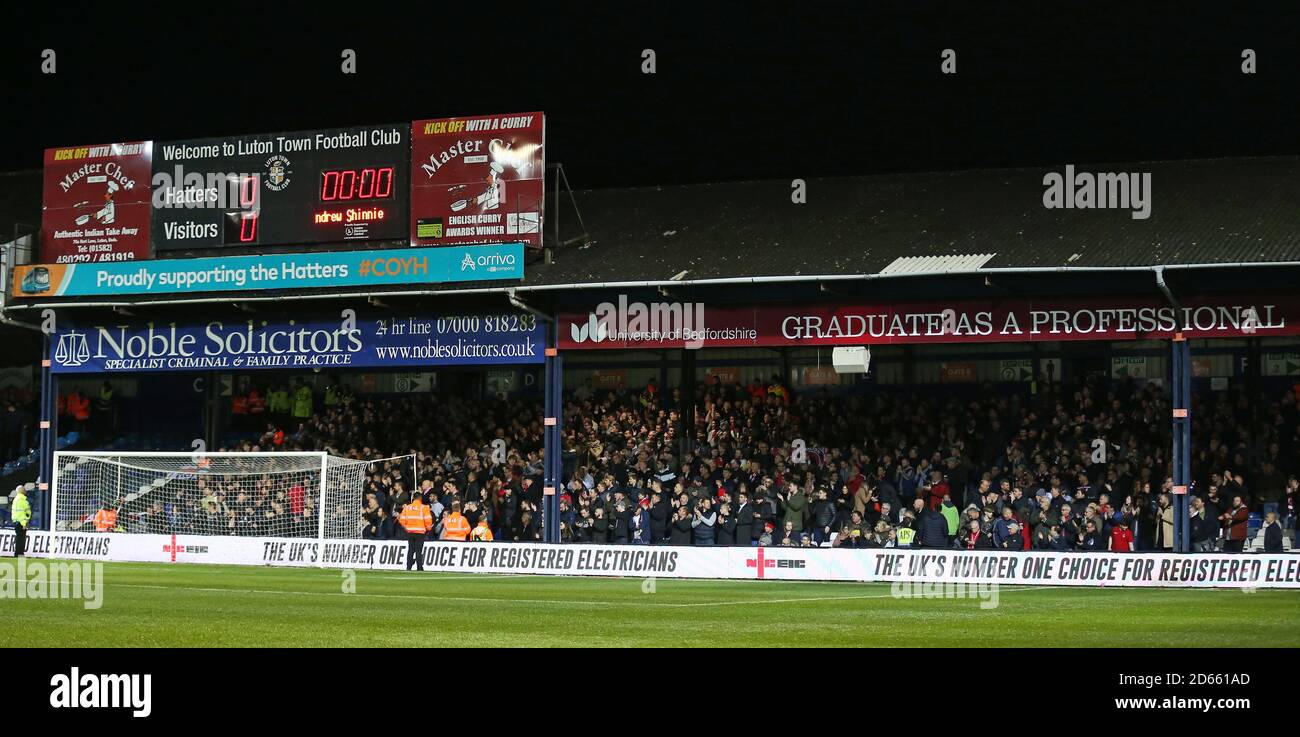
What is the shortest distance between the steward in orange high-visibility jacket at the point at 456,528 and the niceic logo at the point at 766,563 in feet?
20.2

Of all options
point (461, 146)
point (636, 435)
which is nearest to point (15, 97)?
point (461, 146)

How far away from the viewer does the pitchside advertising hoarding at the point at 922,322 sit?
27.6 m

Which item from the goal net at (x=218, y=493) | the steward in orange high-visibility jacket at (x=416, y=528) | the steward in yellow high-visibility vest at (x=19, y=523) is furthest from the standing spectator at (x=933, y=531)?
the steward in yellow high-visibility vest at (x=19, y=523)

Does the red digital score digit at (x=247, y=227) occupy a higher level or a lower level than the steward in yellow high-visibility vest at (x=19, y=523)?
higher

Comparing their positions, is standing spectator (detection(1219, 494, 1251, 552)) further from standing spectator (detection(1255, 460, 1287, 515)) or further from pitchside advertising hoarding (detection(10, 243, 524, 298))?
pitchside advertising hoarding (detection(10, 243, 524, 298))

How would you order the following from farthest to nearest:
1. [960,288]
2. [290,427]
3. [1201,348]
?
[290,427]
[1201,348]
[960,288]

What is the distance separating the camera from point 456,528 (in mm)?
30078

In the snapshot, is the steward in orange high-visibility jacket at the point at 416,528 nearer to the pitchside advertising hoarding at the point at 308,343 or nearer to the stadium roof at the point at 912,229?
→ the pitchside advertising hoarding at the point at 308,343

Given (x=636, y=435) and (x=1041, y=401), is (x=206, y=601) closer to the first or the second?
(x=636, y=435)

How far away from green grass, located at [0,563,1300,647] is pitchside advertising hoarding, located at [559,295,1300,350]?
6.19 metres

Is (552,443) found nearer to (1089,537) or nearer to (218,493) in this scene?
(218,493)

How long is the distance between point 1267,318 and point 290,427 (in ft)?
78.3

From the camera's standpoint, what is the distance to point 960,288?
29344 millimetres

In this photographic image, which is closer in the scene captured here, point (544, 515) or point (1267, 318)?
point (1267, 318)
